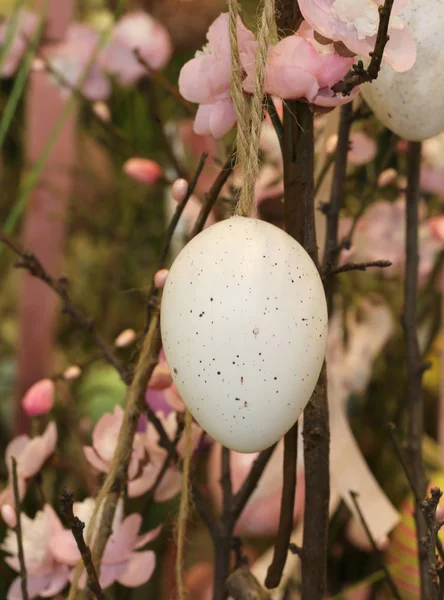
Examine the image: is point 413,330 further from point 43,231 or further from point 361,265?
point 43,231

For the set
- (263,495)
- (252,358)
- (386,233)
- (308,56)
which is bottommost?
(263,495)

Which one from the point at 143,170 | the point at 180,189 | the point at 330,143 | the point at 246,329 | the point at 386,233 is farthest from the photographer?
the point at 386,233

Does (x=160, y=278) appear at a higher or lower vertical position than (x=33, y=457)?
higher

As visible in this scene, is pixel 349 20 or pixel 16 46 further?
pixel 16 46

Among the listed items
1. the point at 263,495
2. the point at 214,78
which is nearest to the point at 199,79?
the point at 214,78

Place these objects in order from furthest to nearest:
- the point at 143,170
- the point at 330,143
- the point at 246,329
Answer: the point at 143,170, the point at 330,143, the point at 246,329

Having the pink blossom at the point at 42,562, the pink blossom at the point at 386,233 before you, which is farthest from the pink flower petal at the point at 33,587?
the pink blossom at the point at 386,233

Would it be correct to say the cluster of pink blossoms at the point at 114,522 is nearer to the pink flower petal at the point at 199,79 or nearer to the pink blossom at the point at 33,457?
the pink blossom at the point at 33,457
